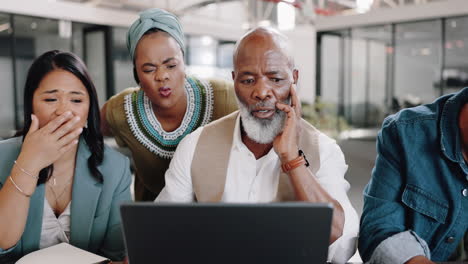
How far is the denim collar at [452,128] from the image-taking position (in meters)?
1.62

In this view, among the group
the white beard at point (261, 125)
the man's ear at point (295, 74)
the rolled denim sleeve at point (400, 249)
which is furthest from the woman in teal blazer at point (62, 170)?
the rolled denim sleeve at point (400, 249)

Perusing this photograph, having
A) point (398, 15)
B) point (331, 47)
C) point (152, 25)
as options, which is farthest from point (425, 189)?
point (331, 47)

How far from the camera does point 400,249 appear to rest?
1513 millimetres

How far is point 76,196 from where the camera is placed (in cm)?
171

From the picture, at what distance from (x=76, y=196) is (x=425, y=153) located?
140 centimetres

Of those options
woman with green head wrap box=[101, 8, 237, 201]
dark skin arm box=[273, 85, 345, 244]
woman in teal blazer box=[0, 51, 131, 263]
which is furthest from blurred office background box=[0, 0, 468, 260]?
woman in teal blazer box=[0, 51, 131, 263]

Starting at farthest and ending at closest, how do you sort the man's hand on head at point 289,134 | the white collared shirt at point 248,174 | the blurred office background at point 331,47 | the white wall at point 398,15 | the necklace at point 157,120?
the white wall at point 398,15, the blurred office background at point 331,47, the necklace at point 157,120, the white collared shirt at point 248,174, the man's hand on head at point 289,134

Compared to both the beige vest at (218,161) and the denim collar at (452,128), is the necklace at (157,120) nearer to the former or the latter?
the beige vest at (218,161)

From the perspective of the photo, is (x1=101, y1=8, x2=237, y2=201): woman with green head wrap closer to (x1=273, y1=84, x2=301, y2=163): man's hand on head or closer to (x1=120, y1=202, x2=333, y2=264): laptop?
(x1=273, y1=84, x2=301, y2=163): man's hand on head

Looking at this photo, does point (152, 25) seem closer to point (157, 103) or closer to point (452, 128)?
point (157, 103)

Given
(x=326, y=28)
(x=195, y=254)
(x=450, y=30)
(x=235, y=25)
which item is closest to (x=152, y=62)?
(x=195, y=254)

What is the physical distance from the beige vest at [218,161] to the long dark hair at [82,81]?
41cm

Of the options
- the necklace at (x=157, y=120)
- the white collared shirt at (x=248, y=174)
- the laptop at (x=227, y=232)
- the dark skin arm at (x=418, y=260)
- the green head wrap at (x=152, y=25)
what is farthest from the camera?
the necklace at (x=157, y=120)

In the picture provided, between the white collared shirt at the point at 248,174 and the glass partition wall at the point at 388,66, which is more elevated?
the glass partition wall at the point at 388,66
